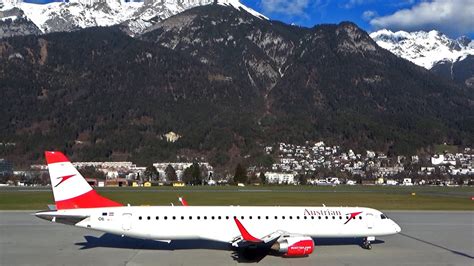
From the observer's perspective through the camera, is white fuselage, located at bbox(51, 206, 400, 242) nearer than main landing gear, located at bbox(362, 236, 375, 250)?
Yes

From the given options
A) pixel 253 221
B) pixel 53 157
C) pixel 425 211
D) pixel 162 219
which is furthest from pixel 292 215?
pixel 425 211

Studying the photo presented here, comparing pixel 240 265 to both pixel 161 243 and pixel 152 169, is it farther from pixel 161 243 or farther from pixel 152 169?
pixel 152 169

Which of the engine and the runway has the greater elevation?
the engine

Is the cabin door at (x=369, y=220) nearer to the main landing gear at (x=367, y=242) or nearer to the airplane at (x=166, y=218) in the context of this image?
the main landing gear at (x=367, y=242)

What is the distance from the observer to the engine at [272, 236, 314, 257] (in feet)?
87.6

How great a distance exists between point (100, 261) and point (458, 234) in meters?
25.3

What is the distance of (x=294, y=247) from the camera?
1051 inches

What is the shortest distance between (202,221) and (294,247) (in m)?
5.35

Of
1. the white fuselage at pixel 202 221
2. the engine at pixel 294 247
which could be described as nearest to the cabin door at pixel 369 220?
the white fuselage at pixel 202 221

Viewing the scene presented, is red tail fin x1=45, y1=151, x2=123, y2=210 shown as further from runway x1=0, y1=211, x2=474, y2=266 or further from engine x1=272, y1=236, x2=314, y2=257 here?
engine x1=272, y1=236, x2=314, y2=257

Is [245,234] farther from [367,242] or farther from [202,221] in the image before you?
[367,242]

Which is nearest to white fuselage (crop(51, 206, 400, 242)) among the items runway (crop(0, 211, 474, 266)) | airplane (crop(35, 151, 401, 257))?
airplane (crop(35, 151, 401, 257))

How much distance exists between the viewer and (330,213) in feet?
102

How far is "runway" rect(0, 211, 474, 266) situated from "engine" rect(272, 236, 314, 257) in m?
0.45
